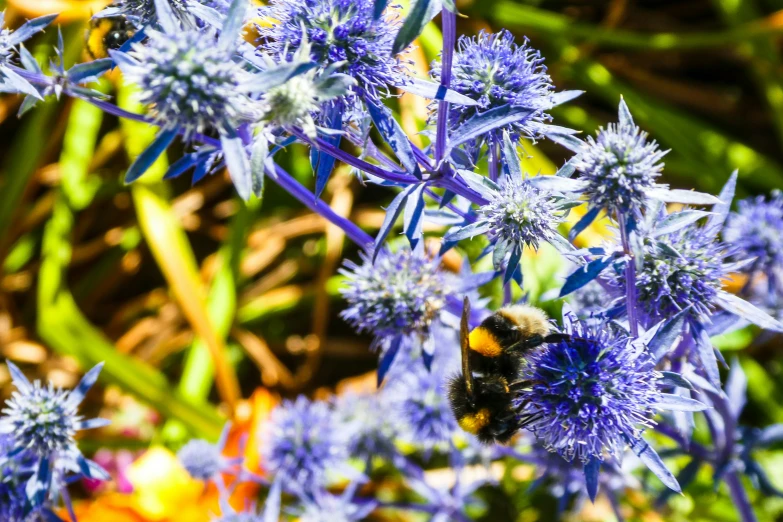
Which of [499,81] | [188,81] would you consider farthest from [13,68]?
[499,81]

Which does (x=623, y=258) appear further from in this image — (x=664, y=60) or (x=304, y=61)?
(x=664, y=60)

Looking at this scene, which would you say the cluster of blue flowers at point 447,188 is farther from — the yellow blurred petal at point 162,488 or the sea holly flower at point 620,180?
the yellow blurred petal at point 162,488

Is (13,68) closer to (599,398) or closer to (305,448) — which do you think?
(599,398)

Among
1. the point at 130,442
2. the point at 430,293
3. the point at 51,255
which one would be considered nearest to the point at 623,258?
the point at 430,293

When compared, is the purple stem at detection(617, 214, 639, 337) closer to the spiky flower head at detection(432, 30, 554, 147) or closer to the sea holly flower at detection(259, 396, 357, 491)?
the spiky flower head at detection(432, 30, 554, 147)

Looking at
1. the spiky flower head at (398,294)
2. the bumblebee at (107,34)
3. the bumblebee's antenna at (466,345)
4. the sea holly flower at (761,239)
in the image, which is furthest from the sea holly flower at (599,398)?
the bumblebee at (107,34)

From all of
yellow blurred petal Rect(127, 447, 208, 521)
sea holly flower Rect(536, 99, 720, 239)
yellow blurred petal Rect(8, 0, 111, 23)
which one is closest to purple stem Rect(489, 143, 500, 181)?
sea holly flower Rect(536, 99, 720, 239)

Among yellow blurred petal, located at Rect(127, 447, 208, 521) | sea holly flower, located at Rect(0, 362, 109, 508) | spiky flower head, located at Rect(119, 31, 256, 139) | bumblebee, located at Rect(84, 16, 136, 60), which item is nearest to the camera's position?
spiky flower head, located at Rect(119, 31, 256, 139)
